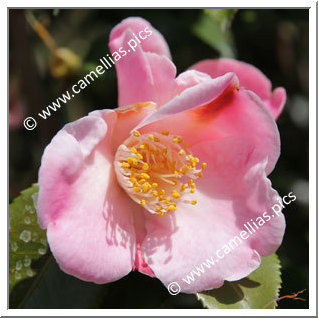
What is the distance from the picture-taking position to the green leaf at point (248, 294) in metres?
1.06

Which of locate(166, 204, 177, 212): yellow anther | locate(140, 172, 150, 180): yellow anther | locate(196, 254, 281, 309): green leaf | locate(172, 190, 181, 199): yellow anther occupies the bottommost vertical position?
locate(196, 254, 281, 309): green leaf

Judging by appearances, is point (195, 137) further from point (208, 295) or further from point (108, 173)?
point (208, 295)

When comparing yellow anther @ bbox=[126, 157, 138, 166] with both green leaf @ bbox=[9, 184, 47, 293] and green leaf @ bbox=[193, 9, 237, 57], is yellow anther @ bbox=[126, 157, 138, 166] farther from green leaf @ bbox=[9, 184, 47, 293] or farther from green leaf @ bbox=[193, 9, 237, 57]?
green leaf @ bbox=[193, 9, 237, 57]

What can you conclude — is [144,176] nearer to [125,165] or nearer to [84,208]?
[125,165]

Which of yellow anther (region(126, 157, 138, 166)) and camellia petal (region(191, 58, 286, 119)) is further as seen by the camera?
camellia petal (region(191, 58, 286, 119))

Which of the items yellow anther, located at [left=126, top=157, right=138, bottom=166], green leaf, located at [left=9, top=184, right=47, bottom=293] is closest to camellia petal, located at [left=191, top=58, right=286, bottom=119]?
yellow anther, located at [left=126, top=157, right=138, bottom=166]

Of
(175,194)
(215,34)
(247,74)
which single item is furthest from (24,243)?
(215,34)

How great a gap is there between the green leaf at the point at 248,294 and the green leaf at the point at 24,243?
38cm

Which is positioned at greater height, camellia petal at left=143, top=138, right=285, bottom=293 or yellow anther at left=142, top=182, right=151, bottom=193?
yellow anther at left=142, top=182, right=151, bottom=193

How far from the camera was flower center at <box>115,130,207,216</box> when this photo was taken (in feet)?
3.52

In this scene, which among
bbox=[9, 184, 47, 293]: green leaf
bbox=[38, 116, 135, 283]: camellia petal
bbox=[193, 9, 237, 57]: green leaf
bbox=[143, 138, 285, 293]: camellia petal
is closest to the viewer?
bbox=[38, 116, 135, 283]: camellia petal

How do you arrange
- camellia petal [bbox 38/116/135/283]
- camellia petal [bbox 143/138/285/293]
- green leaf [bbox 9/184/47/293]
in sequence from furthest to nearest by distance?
green leaf [bbox 9/184/47/293]
camellia petal [bbox 143/138/285/293]
camellia petal [bbox 38/116/135/283]

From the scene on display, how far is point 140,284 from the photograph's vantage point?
1297 millimetres

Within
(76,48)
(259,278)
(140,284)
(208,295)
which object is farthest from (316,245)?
(76,48)
